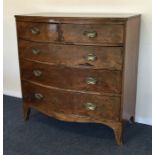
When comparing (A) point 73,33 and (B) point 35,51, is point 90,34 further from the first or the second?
(B) point 35,51

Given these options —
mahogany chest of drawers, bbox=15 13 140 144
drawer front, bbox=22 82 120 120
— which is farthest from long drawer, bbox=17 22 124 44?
drawer front, bbox=22 82 120 120

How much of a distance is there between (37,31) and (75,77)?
19.4 inches

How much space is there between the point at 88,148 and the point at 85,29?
0.93m

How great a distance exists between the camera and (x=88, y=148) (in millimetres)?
2051

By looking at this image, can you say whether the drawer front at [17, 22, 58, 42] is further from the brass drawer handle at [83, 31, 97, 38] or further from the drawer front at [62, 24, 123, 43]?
the brass drawer handle at [83, 31, 97, 38]

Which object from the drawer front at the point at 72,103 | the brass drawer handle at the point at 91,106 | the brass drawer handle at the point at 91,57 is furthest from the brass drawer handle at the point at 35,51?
the brass drawer handle at the point at 91,106

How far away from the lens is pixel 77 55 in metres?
1.99

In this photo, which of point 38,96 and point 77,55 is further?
point 38,96

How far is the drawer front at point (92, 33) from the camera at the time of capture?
183 centimetres

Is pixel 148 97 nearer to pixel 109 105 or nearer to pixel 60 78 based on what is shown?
pixel 109 105

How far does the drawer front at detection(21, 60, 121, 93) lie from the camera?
1.94 metres

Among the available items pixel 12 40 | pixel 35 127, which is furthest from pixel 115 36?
pixel 12 40

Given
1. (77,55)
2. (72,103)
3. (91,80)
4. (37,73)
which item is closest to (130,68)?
(91,80)

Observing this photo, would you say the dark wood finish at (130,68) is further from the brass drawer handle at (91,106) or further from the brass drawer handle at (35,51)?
the brass drawer handle at (35,51)
